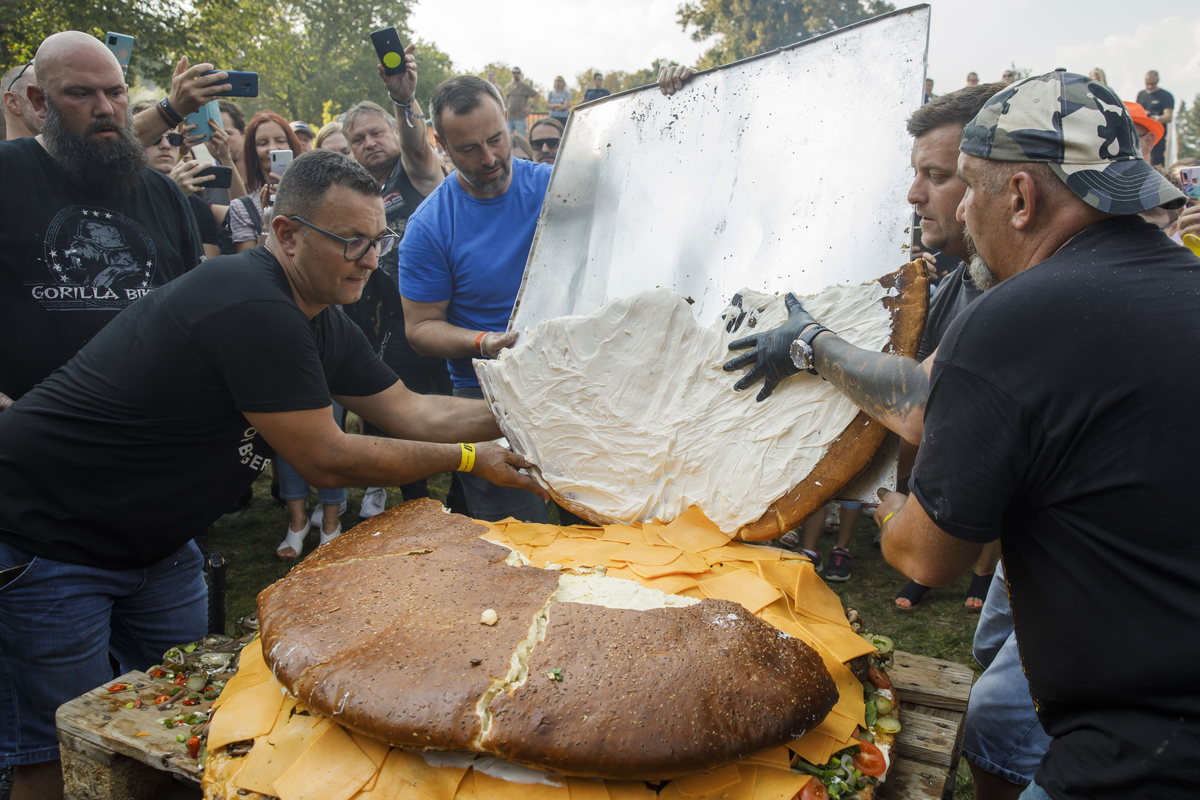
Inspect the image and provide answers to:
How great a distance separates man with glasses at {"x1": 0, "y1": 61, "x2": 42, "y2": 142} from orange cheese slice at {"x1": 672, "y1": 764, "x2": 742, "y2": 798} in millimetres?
3448

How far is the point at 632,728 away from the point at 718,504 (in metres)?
0.84

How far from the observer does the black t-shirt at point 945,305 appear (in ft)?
6.89

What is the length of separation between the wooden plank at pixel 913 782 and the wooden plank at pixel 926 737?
0.07 feet

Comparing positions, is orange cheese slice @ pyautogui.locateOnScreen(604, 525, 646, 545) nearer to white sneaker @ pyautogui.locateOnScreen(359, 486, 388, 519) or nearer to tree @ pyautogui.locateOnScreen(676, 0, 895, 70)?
white sneaker @ pyautogui.locateOnScreen(359, 486, 388, 519)

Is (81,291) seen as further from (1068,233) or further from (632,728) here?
(1068,233)

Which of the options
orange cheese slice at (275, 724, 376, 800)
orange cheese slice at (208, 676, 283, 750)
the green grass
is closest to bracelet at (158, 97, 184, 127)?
the green grass

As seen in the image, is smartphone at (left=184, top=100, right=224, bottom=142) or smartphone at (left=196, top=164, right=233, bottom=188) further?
smartphone at (left=184, top=100, right=224, bottom=142)

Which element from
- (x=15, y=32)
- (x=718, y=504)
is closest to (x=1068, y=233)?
(x=718, y=504)

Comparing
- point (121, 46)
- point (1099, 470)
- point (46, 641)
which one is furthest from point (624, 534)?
point (121, 46)

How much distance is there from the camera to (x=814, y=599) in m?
1.75

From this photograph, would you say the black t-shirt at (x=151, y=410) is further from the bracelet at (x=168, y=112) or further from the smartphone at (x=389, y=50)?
the smartphone at (x=389, y=50)

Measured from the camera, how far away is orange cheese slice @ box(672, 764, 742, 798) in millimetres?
1299

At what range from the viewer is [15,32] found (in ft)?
39.8

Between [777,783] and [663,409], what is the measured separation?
43.2 inches
